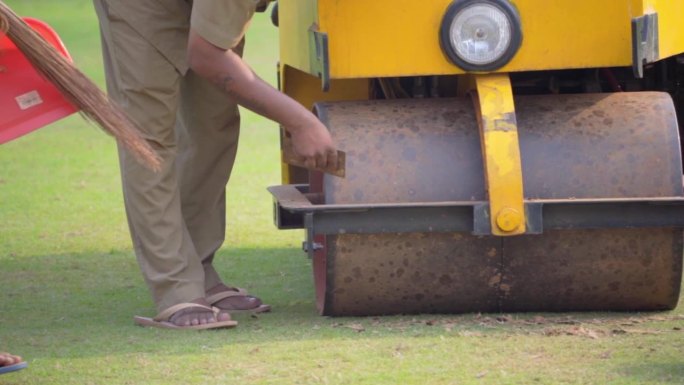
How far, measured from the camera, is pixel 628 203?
4410mm

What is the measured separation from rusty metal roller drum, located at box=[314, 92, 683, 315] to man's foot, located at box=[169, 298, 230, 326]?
385 millimetres

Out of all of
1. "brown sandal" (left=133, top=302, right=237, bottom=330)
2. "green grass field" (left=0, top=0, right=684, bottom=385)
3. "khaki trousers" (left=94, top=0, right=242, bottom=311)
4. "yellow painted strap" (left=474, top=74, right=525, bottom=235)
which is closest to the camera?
"green grass field" (left=0, top=0, right=684, bottom=385)

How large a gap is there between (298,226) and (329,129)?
0.69 meters

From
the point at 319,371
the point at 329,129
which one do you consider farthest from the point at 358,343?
the point at 329,129

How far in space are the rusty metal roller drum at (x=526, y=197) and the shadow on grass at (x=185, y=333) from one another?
9cm

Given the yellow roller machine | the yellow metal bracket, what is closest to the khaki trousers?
the yellow roller machine

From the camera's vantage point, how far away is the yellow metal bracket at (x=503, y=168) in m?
4.39

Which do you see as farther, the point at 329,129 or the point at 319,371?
the point at 329,129

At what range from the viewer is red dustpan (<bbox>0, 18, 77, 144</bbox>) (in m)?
3.83

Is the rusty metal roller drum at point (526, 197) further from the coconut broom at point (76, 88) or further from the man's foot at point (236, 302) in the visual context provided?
the coconut broom at point (76, 88)

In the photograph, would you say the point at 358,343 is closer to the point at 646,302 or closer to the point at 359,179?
the point at 359,179

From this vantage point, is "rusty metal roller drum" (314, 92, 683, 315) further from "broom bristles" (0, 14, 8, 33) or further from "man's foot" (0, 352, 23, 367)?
"broom bristles" (0, 14, 8, 33)

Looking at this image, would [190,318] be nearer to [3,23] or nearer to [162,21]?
[162,21]

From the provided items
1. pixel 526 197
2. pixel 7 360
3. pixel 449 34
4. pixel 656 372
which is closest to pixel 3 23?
pixel 7 360
